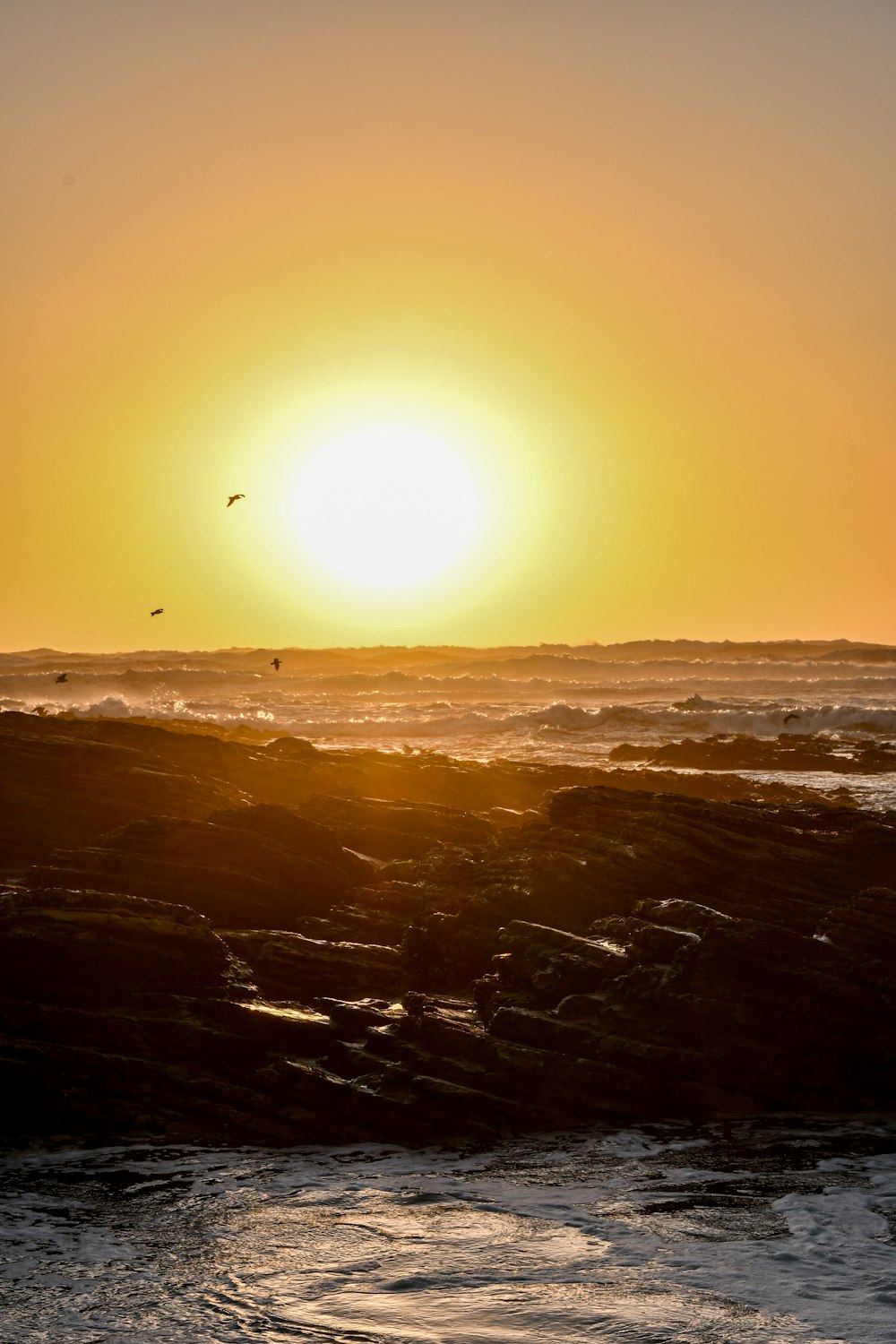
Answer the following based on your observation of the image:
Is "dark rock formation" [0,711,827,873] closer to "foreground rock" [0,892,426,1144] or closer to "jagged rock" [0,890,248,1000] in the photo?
"jagged rock" [0,890,248,1000]

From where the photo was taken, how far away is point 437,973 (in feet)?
55.5

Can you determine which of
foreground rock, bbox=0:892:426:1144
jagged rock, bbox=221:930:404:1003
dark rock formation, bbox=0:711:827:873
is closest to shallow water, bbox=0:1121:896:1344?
foreground rock, bbox=0:892:426:1144

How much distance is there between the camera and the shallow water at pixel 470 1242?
9.20 metres

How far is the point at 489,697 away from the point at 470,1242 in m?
77.2

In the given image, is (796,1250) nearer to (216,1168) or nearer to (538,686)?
(216,1168)

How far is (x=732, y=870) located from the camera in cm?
1950

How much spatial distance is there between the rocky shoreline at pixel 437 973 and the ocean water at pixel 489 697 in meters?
16.2

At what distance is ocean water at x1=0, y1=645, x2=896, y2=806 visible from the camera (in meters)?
56.7

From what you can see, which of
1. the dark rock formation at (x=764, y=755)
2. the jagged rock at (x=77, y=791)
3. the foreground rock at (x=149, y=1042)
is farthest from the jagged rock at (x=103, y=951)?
the dark rock formation at (x=764, y=755)

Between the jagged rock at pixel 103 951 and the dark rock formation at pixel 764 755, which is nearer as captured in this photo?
the jagged rock at pixel 103 951

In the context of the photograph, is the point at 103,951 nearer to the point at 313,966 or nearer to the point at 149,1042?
the point at 149,1042

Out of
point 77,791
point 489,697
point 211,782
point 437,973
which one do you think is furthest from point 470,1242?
point 489,697

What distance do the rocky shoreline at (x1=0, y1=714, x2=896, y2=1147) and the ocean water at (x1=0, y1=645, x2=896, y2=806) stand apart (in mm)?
16180

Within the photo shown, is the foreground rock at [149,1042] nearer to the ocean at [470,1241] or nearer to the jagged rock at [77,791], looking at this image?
the ocean at [470,1241]
